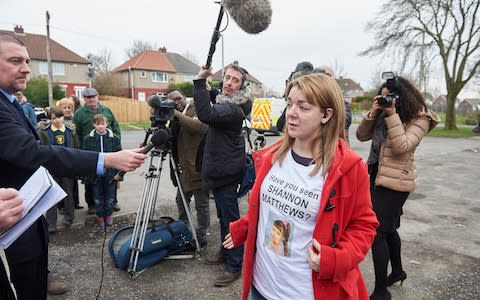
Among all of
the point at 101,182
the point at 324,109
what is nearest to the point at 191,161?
the point at 101,182

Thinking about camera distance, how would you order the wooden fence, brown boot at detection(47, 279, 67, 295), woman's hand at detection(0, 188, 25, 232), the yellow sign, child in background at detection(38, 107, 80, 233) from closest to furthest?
woman's hand at detection(0, 188, 25, 232), brown boot at detection(47, 279, 67, 295), child in background at detection(38, 107, 80, 233), the yellow sign, the wooden fence

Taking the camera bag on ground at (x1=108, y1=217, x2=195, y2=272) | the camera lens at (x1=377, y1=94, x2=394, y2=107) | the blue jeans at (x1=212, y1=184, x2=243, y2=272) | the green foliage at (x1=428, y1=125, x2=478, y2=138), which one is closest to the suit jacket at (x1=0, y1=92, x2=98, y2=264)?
the camera bag on ground at (x1=108, y1=217, x2=195, y2=272)

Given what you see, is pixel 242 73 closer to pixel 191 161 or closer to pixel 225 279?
pixel 191 161

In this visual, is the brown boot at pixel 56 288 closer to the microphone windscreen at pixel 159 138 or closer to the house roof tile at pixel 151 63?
the microphone windscreen at pixel 159 138

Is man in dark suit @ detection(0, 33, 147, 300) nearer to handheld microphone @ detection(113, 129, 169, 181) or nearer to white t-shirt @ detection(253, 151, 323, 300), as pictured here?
handheld microphone @ detection(113, 129, 169, 181)

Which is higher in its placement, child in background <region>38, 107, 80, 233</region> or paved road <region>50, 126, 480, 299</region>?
child in background <region>38, 107, 80, 233</region>

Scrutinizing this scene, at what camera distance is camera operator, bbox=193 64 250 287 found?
123 inches

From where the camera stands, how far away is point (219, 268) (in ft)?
11.7

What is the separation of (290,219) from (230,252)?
184 cm

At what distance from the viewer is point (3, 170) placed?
1793 millimetres

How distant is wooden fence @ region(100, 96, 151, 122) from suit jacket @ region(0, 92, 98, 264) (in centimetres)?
2778

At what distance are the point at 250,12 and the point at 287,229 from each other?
5.98ft

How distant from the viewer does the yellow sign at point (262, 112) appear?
531 inches

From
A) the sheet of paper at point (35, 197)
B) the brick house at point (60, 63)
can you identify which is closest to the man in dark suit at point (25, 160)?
the sheet of paper at point (35, 197)
